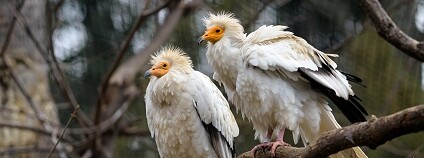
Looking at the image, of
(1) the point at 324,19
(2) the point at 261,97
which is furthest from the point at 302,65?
(1) the point at 324,19

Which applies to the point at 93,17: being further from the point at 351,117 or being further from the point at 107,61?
the point at 351,117

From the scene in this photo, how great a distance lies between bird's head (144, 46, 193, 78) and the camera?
612 cm

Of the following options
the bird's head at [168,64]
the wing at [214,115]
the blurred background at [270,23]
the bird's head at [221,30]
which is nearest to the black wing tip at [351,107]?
the blurred background at [270,23]

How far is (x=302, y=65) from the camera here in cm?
535

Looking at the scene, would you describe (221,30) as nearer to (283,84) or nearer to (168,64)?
(168,64)

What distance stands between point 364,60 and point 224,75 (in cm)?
248

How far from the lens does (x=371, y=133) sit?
12.4 feet

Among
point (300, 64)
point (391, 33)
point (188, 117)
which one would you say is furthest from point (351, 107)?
point (391, 33)

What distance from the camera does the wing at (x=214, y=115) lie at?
5.92 meters

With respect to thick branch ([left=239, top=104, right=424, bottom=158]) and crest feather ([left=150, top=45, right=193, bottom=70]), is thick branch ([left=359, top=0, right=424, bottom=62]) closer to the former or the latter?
thick branch ([left=239, top=104, right=424, bottom=158])

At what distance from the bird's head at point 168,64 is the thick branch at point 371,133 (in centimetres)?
177

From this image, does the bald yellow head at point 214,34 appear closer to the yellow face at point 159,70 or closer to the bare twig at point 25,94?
the yellow face at point 159,70

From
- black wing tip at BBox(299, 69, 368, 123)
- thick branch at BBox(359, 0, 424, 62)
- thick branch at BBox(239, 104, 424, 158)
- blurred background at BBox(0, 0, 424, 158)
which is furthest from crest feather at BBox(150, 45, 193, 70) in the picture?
thick branch at BBox(359, 0, 424, 62)

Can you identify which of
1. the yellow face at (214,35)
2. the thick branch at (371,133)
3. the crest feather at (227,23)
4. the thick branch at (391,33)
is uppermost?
the crest feather at (227,23)
